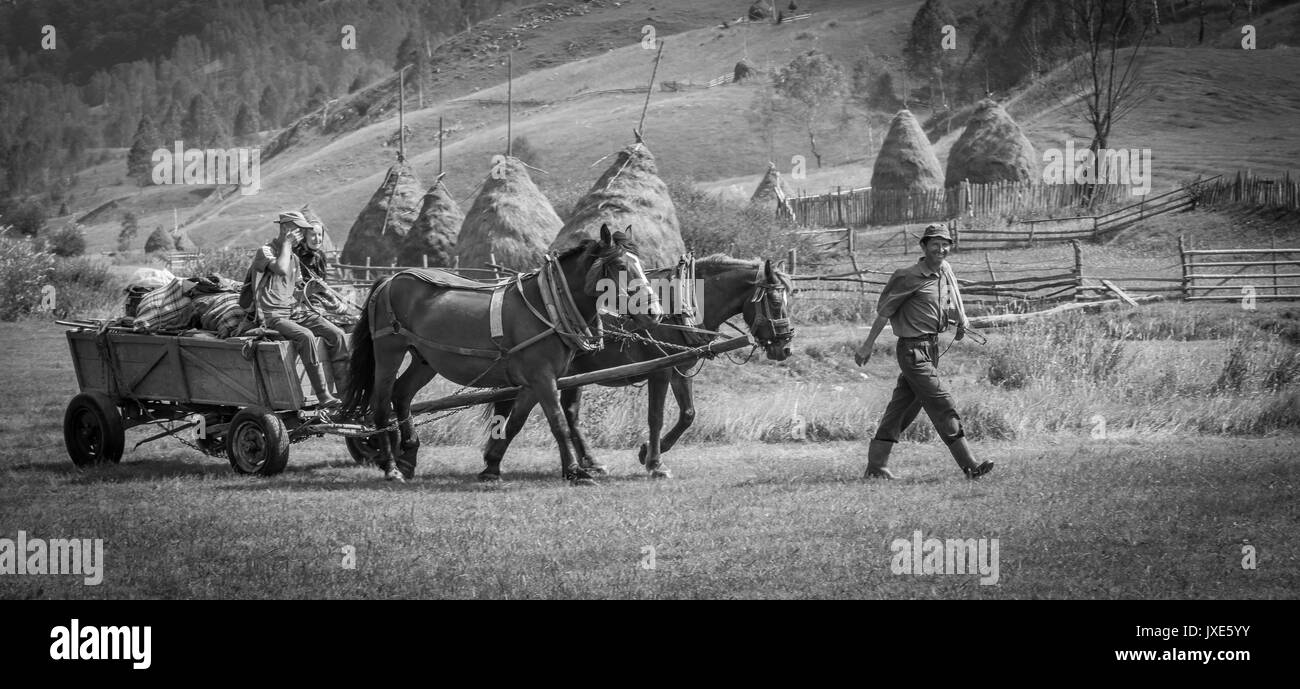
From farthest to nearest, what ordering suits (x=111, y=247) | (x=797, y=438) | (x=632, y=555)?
(x=111, y=247) → (x=797, y=438) → (x=632, y=555)

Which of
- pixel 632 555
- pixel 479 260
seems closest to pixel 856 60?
pixel 479 260

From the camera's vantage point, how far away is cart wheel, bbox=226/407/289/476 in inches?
443

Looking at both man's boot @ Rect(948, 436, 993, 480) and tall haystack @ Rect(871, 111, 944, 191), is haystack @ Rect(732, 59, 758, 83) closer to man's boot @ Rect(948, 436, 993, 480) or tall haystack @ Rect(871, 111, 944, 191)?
tall haystack @ Rect(871, 111, 944, 191)

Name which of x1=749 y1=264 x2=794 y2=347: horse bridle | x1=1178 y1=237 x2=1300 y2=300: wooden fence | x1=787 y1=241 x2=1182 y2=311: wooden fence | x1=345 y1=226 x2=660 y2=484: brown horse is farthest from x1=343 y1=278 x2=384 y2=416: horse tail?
x1=1178 y1=237 x2=1300 y2=300: wooden fence

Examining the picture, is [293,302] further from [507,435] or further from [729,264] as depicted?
[729,264]

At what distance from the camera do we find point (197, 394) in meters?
11.9

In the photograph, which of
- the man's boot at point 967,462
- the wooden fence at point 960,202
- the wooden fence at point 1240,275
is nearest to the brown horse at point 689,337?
the man's boot at point 967,462

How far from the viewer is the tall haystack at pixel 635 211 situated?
25.9 metres

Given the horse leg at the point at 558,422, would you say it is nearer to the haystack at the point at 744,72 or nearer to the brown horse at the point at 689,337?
the brown horse at the point at 689,337

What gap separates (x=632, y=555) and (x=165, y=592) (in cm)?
276

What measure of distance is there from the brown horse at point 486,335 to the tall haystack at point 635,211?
13.3 meters

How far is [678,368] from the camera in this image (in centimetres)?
1229

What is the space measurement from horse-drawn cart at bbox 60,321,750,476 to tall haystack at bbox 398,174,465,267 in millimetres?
18469

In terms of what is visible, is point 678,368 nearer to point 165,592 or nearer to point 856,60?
point 165,592
